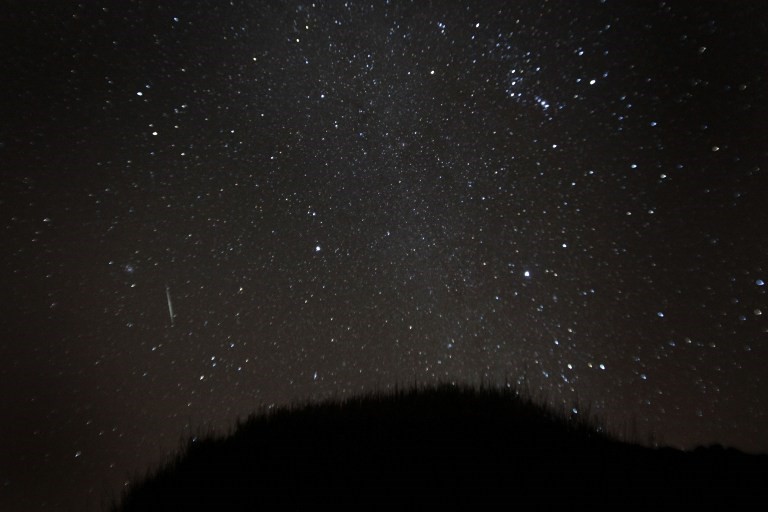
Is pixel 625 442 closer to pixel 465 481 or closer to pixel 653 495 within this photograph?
pixel 653 495

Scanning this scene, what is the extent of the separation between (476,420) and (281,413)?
1.68 metres

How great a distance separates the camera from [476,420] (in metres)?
3.66

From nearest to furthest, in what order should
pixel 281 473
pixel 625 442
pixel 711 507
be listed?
1. pixel 711 507
2. pixel 281 473
3. pixel 625 442

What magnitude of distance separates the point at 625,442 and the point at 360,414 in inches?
74.6

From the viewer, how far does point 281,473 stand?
120 inches

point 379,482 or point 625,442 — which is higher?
point 379,482

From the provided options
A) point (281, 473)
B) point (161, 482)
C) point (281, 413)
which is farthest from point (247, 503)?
point (281, 413)

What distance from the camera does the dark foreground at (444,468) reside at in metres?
2.56

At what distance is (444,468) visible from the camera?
2.87 meters

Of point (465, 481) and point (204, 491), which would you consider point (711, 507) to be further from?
point (204, 491)

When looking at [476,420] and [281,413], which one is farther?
[281,413]

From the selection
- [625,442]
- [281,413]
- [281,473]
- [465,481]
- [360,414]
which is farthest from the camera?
[281,413]

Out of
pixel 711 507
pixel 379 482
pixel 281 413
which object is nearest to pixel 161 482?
pixel 281 413

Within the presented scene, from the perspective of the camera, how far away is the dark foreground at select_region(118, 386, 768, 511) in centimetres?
256
